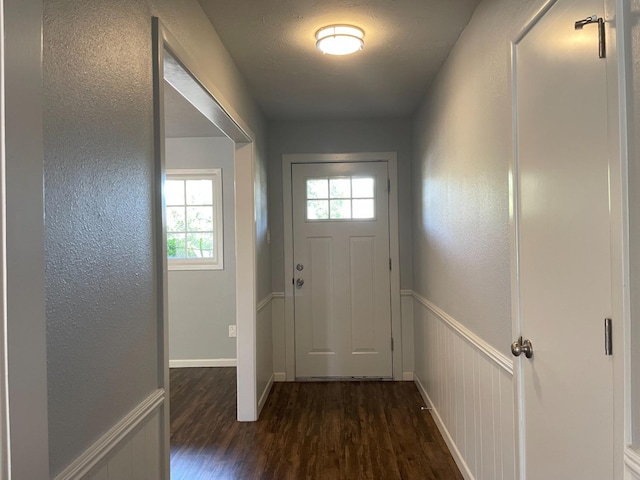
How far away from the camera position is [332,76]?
2779mm

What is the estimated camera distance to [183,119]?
12.4 feet

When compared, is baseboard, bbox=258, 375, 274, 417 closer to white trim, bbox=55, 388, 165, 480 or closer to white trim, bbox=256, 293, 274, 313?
white trim, bbox=256, 293, 274, 313

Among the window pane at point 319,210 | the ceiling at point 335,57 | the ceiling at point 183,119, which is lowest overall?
the window pane at point 319,210

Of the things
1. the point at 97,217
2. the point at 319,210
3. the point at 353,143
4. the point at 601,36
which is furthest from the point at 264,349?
the point at 601,36

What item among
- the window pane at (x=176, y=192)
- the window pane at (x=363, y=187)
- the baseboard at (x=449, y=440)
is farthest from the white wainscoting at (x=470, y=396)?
the window pane at (x=176, y=192)

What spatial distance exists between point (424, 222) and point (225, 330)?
2.34 meters

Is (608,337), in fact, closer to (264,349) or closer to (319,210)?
(264,349)

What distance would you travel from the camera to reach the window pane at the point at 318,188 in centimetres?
389

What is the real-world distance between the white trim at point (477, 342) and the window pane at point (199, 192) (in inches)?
101

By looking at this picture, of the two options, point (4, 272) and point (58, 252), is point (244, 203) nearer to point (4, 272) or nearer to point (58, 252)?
point (58, 252)

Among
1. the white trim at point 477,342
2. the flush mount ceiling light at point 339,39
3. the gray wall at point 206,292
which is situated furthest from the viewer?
the gray wall at point 206,292

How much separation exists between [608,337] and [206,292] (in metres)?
3.91

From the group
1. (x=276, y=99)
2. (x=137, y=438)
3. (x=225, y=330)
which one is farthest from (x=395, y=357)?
(x=137, y=438)

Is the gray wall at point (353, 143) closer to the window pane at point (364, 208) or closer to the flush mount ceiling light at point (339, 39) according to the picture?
the window pane at point (364, 208)
